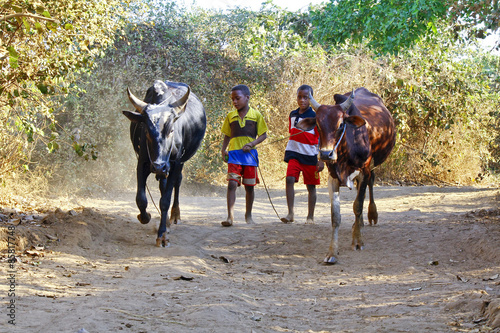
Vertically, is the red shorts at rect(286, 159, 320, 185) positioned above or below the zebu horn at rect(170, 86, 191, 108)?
below

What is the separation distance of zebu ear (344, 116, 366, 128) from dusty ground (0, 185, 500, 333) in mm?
1450

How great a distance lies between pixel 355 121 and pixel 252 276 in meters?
1.97

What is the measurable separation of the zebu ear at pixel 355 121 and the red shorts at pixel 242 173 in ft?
7.15

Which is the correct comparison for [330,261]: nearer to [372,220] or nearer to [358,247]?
[358,247]

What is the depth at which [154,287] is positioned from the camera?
4223mm

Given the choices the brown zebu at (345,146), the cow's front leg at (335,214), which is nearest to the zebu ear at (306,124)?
the brown zebu at (345,146)

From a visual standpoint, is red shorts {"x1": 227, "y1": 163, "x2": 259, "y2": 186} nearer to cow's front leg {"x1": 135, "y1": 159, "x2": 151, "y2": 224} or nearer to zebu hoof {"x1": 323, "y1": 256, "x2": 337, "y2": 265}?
cow's front leg {"x1": 135, "y1": 159, "x2": 151, "y2": 224}

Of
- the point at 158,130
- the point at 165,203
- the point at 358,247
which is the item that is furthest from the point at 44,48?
the point at 358,247

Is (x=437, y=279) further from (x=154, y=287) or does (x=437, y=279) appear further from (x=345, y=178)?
(x=154, y=287)

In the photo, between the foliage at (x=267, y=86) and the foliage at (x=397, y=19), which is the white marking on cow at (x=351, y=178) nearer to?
the foliage at (x=397, y=19)

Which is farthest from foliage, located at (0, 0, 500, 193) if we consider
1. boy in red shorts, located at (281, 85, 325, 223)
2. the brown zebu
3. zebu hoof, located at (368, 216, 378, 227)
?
the brown zebu

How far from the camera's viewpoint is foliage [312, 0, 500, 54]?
28.5ft

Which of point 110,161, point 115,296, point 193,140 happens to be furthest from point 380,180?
point 115,296

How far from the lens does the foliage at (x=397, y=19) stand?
28.5 feet
